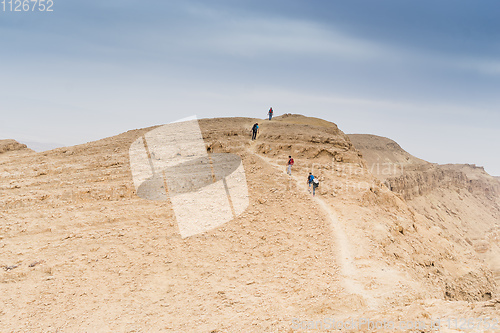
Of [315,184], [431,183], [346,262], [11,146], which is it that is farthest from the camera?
[431,183]

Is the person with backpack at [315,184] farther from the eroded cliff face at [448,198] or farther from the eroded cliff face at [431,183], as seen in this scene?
the eroded cliff face at [431,183]

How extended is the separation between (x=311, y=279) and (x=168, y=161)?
11.0 m

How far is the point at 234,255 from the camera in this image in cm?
1095

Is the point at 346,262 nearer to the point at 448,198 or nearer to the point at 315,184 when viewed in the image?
the point at 315,184

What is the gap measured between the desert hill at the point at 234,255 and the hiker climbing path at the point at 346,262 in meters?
0.05

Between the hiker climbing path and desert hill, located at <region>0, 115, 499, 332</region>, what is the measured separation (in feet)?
0.17

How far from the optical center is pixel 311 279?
915cm

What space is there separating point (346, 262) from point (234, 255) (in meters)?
3.70

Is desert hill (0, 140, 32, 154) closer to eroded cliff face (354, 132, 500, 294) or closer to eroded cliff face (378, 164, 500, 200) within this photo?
eroded cliff face (354, 132, 500, 294)

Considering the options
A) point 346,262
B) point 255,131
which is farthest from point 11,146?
point 346,262

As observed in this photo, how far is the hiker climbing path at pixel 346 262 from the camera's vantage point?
8.10m

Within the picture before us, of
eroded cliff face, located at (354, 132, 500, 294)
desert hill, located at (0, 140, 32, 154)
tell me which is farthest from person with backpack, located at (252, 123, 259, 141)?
eroded cliff face, located at (354, 132, 500, 294)

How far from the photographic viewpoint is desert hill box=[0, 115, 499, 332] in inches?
321

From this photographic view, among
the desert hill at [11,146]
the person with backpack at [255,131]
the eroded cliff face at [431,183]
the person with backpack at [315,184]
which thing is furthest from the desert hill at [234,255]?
the eroded cliff face at [431,183]
